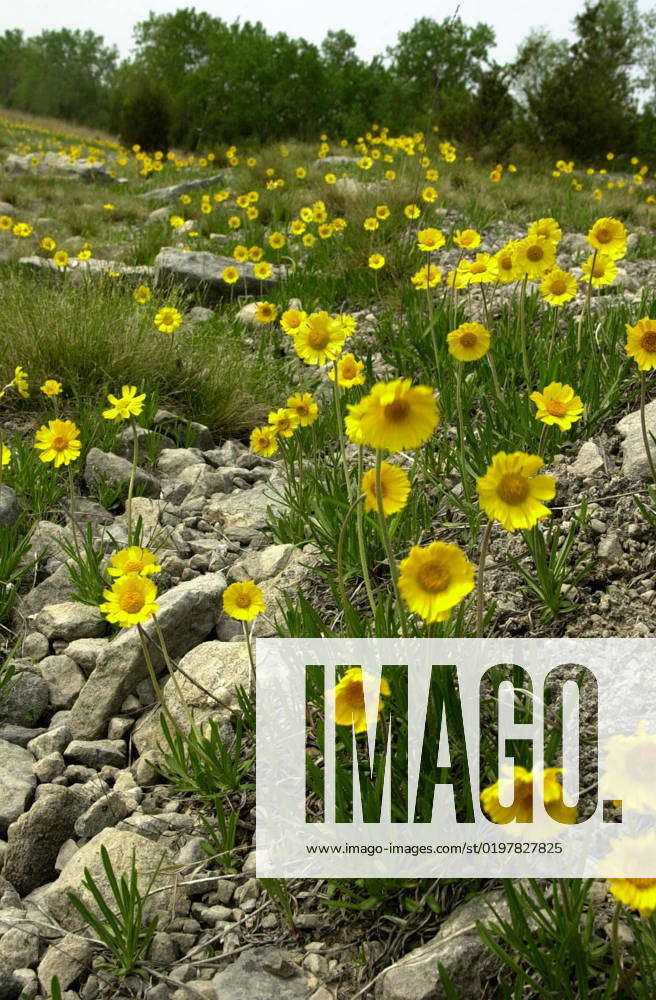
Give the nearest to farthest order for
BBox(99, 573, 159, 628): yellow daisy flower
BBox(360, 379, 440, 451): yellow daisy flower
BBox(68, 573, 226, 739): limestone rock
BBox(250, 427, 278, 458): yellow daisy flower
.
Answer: BBox(360, 379, 440, 451): yellow daisy flower < BBox(99, 573, 159, 628): yellow daisy flower < BBox(68, 573, 226, 739): limestone rock < BBox(250, 427, 278, 458): yellow daisy flower

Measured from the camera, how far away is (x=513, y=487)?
1.54 m

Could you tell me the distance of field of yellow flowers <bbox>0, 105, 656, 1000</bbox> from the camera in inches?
60.3

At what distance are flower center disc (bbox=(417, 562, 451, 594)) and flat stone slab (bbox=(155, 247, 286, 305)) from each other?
527 cm

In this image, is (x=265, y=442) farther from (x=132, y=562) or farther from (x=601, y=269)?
(x=601, y=269)

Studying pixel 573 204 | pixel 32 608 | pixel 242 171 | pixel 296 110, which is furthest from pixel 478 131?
pixel 296 110

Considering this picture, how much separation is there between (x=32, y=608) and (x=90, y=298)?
256 centimetres

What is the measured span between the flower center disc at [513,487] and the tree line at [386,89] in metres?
2.55

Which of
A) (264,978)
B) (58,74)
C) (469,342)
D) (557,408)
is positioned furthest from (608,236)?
(58,74)

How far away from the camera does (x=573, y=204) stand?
871 cm

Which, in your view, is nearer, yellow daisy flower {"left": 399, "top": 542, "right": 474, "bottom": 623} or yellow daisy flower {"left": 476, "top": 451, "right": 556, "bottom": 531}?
yellow daisy flower {"left": 399, "top": 542, "right": 474, "bottom": 623}

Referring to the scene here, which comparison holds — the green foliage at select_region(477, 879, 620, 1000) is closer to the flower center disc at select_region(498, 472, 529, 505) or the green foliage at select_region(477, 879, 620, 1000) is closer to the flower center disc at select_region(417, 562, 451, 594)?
the flower center disc at select_region(417, 562, 451, 594)

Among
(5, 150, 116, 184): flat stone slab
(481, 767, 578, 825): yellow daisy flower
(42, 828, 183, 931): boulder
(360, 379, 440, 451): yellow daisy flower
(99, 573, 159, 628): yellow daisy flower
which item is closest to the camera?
(481, 767, 578, 825): yellow daisy flower

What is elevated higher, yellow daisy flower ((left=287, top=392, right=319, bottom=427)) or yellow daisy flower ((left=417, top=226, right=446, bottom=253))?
yellow daisy flower ((left=417, top=226, right=446, bottom=253))

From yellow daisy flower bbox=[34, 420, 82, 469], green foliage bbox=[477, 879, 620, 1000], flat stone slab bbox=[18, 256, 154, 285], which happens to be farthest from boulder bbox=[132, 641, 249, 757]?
flat stone slab bbox=[18, 256, 154, 285]
